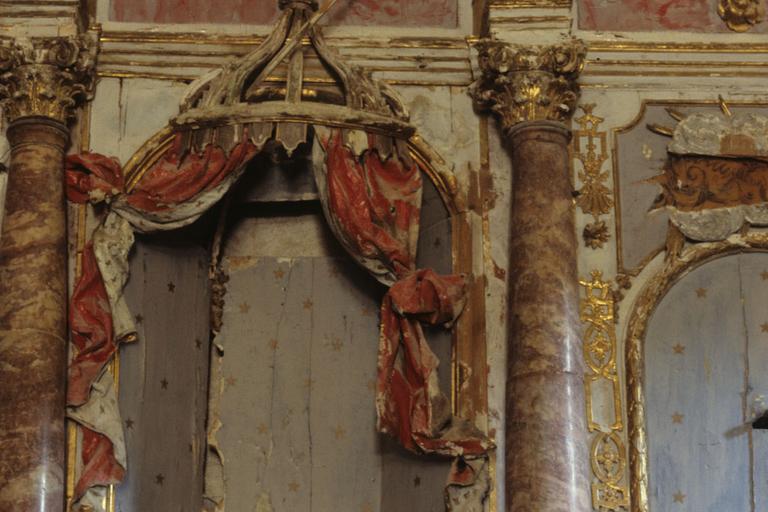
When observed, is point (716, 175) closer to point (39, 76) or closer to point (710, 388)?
point (710, 388)

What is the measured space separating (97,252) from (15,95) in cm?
90

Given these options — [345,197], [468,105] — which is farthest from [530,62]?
[345,197]

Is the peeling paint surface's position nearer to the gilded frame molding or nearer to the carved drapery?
the carved drapery

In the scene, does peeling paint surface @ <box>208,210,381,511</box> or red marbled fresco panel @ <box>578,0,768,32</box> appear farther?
red marbled fresco panel @ <box>578,0,768,32</box>

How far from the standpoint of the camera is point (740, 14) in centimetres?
955

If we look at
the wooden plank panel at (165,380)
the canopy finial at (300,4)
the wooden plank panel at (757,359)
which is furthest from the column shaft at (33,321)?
the wooden plank panel at (757,359)

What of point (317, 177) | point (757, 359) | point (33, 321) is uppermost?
point (317, 177)

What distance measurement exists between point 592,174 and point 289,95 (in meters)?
1.56

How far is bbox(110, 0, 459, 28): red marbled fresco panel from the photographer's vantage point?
31.5 feet

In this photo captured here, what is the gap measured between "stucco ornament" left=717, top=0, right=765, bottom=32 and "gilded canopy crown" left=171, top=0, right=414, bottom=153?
174 centimetres

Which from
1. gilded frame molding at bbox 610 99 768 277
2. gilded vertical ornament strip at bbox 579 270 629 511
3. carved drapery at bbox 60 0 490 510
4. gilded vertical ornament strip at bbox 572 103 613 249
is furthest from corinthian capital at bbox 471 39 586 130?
gilded vertical ornament strip at bbox 579 270 629 511

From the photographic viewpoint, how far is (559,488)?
8375 mm

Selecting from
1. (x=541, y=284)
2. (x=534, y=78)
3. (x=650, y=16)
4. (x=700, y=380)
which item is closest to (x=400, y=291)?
(x=541, y=284)

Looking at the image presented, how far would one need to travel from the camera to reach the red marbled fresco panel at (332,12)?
960cm
